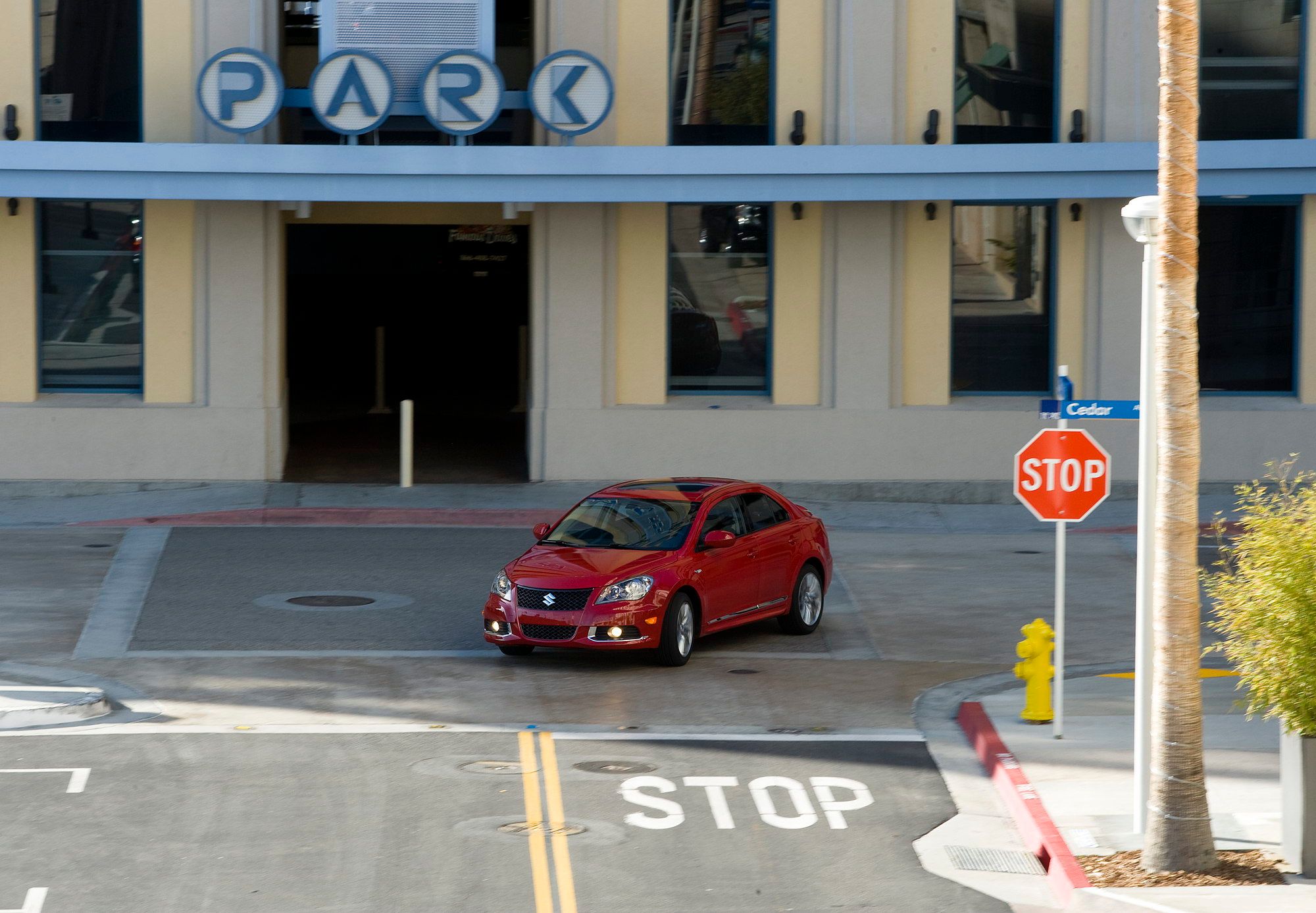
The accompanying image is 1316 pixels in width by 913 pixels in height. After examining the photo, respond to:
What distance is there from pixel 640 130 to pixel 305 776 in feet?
51.9

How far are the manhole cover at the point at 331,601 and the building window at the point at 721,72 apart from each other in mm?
10312

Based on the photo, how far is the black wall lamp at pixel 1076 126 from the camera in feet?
83.1

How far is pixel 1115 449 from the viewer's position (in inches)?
1009

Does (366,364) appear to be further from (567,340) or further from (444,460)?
(567,340)

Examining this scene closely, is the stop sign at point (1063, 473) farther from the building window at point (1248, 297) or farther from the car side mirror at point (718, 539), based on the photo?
the building window at point (1248, 297)

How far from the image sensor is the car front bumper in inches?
574

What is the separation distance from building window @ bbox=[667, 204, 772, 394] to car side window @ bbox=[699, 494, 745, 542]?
993cm

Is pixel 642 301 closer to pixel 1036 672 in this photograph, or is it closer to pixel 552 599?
pixel 552 599

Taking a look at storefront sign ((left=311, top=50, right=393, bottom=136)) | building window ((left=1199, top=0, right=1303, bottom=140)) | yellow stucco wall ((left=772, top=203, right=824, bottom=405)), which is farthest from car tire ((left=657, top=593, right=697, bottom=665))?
building window ((left=1199, top=0, right=1303, bottom=140))

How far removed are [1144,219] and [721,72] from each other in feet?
53.9

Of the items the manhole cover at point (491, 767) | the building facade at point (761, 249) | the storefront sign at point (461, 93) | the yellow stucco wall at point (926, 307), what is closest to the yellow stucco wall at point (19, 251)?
the building facade at point (761, 249)

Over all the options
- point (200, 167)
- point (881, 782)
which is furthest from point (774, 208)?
point (881, 782)

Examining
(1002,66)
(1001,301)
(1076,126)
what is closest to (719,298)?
(1001,301)

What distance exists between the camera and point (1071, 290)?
84.6ft
